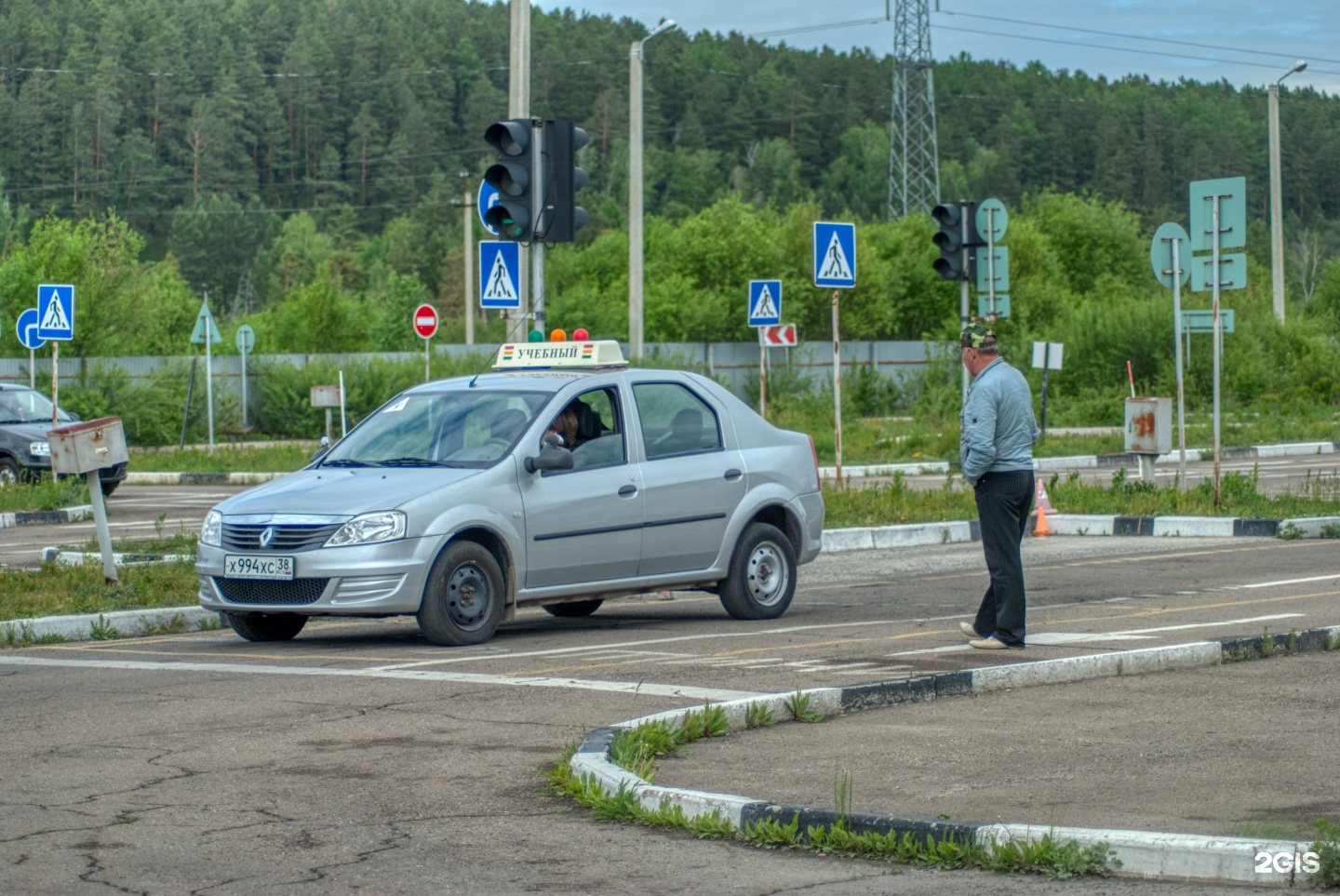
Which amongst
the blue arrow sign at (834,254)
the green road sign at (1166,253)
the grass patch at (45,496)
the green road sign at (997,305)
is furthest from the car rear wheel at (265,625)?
the grass patch at (45,496)

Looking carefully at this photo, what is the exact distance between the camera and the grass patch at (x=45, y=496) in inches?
923

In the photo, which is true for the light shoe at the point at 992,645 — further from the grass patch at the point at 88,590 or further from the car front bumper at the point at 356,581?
the grass patch at the point at 88,590

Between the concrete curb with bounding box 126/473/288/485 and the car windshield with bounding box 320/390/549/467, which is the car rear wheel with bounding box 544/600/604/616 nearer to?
the car windshield with bounding box 320/390/549/467

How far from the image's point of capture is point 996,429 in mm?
9969

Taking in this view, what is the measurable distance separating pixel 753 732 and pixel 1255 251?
129 m

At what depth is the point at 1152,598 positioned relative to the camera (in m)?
12.8

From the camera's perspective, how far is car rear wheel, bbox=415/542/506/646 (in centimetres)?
1043

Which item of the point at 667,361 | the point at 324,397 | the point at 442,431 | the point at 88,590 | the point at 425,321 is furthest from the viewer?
the point at 667,361

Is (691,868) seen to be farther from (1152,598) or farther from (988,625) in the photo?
(1152,598)

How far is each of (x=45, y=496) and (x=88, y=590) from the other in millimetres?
11609

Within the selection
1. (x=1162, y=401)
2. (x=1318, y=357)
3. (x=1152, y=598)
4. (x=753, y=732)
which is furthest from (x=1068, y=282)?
(x=753, y=732)

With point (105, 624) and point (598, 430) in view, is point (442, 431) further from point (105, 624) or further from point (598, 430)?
point (105, 624)

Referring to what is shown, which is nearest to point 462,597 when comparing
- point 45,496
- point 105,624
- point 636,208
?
point 105,624

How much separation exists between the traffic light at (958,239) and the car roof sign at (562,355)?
8.85m
